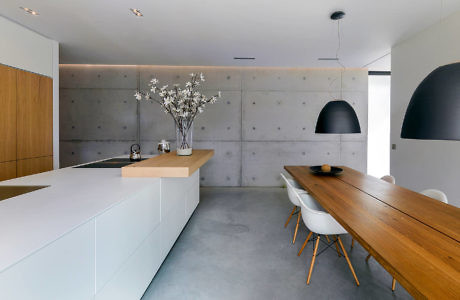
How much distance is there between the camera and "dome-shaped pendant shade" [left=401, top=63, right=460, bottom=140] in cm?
113

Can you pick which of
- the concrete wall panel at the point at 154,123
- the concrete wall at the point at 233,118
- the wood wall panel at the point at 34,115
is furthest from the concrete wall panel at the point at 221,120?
the wood wall panel at the point at 34,115

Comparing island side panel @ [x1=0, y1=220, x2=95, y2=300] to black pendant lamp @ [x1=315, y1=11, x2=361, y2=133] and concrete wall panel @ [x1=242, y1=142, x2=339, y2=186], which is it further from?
concrete wall panel @ [x1=242, y1=142, x2=339, y2=186]

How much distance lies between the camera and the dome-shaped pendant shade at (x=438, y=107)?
1.13 meters

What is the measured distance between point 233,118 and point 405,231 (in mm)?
4834

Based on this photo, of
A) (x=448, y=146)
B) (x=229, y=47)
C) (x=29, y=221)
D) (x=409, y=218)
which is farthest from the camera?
(x=229, y=47)

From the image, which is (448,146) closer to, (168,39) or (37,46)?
(168,39)

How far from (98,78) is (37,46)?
A: 1948 millimetres

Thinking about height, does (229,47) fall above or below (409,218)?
above

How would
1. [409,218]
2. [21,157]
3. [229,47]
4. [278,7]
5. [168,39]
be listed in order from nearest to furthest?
1. [409,218]
2. [278,7]
3. [21,157]
4. [168,39]
5. [229,47]

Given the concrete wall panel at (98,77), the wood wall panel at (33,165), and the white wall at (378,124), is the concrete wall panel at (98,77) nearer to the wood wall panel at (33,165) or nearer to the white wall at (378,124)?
the wood wall panel at (33,165)

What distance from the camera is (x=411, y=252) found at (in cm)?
121

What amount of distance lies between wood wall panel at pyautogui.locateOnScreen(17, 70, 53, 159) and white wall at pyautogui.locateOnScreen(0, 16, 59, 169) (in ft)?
0.30

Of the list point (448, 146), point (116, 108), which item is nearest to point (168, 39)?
point (116, 108)

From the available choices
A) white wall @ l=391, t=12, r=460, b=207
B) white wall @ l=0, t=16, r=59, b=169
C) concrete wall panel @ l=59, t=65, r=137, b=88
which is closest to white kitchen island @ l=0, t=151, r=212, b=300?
white wall @ l=0, t=16, r=59, b=169
